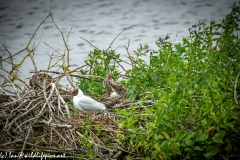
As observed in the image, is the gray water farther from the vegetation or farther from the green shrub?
the green shrub

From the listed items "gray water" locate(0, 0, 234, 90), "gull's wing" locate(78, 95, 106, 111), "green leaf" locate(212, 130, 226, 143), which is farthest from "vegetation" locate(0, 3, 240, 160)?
"gray water" locate(0, 0, 234, 90)

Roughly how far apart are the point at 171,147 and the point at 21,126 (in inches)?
67.6

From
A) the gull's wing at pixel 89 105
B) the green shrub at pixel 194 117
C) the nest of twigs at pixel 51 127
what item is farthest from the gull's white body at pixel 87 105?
the green shrub at pixel 194 117

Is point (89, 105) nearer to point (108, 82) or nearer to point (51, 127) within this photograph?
point (51, 127)

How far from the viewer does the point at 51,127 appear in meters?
5.36

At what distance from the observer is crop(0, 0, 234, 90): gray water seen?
13.7 meters

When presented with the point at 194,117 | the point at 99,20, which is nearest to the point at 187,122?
the point at 194,117

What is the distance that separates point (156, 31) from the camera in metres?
14.5

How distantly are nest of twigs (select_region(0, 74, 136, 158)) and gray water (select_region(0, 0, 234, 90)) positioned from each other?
6416mm

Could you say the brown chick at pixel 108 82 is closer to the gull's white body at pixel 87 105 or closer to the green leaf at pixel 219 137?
the gull's white body at pixel 87 105

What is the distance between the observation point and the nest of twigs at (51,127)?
5.16 metres

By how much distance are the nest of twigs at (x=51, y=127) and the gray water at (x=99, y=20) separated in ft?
21.1

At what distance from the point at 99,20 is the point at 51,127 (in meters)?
10.9

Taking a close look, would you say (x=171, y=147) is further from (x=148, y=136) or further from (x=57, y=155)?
(x=57, y=155)
